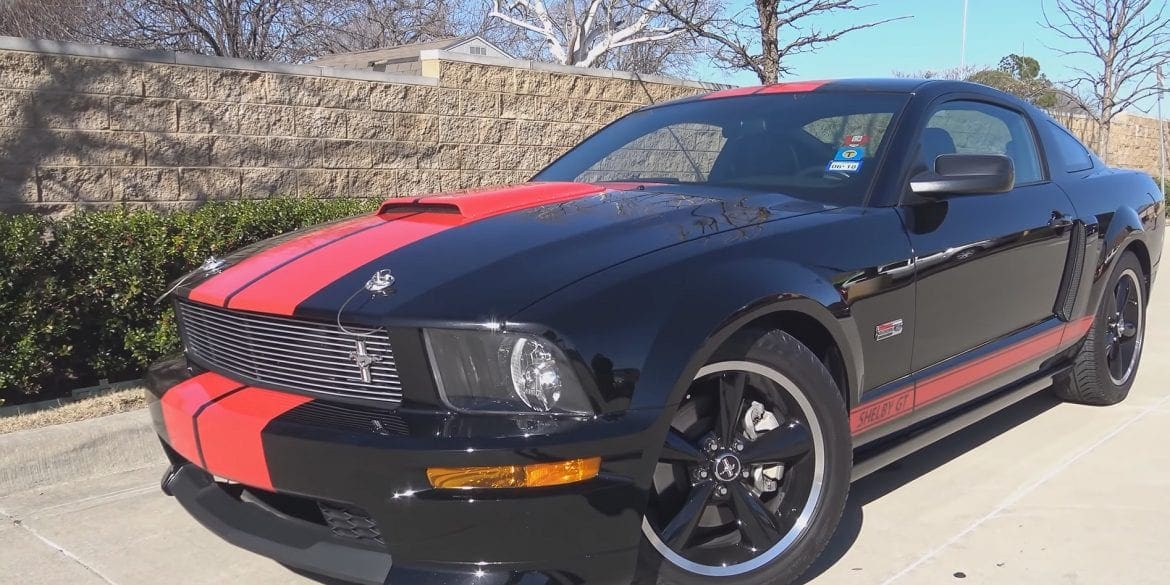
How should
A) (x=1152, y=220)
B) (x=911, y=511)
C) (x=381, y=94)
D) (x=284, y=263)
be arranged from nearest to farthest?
(x=284, y=263) < (x=911, y=511) < (x=1152, y=220) < (x=381, y=94)

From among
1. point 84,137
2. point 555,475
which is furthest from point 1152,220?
point 84,137

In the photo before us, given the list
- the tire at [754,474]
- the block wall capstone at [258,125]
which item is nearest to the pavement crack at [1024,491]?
the tire at [754,474]

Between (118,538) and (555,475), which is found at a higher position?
(555,475)

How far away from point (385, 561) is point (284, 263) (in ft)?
3.28

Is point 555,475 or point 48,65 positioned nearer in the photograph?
point 555,475

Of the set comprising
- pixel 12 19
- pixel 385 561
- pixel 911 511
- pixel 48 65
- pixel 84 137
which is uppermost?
pixel 12 19

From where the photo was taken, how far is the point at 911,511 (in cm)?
360

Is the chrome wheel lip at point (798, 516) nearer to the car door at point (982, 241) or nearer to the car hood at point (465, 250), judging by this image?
the car hood at point (465, 250)

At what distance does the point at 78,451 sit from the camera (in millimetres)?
4047

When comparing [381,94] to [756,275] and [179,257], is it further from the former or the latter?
[756,275]

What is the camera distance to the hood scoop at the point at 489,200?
316cm

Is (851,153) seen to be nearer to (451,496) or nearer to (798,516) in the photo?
(798,516)

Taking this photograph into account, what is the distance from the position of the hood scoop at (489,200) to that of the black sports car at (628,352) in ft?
0.05

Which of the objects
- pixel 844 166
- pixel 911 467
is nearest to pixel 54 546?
pixel 844 166
